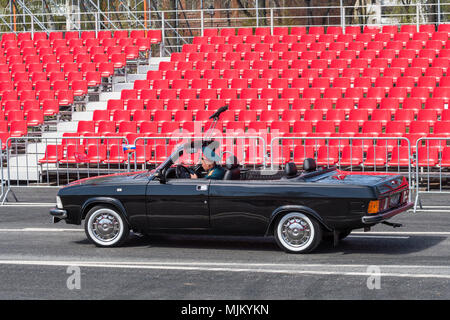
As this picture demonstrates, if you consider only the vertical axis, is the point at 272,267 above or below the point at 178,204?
below

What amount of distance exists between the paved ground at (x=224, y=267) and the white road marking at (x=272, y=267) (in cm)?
1

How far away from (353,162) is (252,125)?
314 cm

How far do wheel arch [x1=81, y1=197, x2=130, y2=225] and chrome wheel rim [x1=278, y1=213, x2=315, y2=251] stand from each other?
207cm

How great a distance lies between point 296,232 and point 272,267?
84 centimetres

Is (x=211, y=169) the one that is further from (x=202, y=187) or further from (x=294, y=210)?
(x=294, y=210)

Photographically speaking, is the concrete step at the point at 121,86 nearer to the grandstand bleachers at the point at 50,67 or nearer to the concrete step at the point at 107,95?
the grandstand bleachers at the point at 50,67

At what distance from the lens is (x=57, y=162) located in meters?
17.7

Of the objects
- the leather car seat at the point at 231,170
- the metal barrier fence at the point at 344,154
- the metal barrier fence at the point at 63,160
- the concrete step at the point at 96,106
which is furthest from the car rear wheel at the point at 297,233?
the concrete step at the point at 96,106

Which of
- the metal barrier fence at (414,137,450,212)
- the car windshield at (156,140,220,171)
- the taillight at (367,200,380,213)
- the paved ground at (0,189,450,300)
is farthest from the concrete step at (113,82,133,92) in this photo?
the taillight at (367,200,380,213)

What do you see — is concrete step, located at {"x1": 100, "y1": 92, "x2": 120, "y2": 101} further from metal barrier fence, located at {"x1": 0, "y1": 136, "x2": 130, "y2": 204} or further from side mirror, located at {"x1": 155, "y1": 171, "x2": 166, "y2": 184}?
side mirror, located at {"x1": 155, "y1": 171, "x2": 166, "y2": 184}

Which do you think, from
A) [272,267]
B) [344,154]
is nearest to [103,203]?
[272,267]

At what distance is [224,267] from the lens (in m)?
8.80
